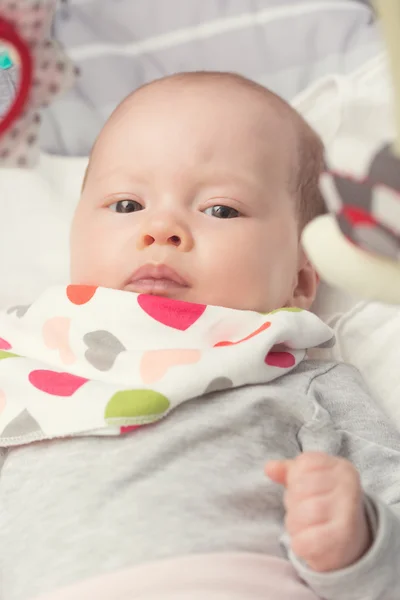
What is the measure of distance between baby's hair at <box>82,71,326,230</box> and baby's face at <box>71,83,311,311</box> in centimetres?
2

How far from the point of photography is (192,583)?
0.75 metres

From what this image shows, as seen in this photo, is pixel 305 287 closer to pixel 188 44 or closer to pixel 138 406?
pixel 138 406

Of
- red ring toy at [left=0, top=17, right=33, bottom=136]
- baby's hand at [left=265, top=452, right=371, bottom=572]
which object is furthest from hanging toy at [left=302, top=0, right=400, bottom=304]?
red ring toy at [left=0, top=17, right=33, bottom=136]

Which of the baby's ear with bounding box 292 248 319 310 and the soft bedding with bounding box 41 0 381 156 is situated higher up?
the soft bedding with bounding box 41 0 381 156

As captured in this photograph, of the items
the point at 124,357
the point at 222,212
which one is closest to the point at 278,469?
the point at 124,357

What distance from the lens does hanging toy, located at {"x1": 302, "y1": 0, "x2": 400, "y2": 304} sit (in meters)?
0.45

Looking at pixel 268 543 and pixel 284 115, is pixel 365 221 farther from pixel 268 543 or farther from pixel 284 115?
pixel 284 115

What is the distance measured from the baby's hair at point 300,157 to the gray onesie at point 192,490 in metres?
0.27

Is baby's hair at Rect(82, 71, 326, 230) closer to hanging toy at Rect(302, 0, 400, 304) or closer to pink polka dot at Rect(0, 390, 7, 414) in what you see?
pink polka dot at Rect(0, 390, 7, 414)

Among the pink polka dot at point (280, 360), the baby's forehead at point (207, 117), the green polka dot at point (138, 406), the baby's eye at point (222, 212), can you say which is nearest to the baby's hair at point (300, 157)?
the baby's forehead at point (207, 117)

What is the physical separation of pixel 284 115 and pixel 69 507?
608 millimetres

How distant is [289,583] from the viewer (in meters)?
0.78

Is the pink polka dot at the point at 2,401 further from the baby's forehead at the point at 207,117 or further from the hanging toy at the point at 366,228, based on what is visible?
the hanging toy at the point at 366,228

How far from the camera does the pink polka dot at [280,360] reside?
95 centimetres
